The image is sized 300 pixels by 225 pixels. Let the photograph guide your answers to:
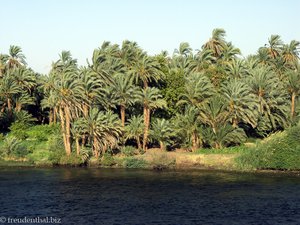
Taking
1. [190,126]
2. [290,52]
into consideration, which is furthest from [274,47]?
[190,126]

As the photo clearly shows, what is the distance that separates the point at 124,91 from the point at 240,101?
18.5 metres

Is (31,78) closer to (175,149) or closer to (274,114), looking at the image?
(175,149)

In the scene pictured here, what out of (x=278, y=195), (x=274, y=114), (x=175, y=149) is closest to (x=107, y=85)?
(x=175, y=149)

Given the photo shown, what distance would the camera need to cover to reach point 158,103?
7075cm

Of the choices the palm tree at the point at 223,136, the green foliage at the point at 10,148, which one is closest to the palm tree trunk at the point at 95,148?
the green foliage at the point at 10,148

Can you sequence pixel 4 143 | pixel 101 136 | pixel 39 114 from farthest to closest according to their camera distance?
pixel 39 114 → pixel 4 143 → pixel 101 136

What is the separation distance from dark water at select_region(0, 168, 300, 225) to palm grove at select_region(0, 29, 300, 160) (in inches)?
329

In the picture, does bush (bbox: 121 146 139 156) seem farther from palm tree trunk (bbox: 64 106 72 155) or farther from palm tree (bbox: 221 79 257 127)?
palm tree (bbox: 221 79 257 127)

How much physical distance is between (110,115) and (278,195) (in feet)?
98.6

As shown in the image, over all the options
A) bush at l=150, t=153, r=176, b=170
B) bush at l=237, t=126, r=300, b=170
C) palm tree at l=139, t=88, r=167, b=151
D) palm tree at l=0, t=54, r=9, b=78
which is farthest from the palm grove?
palm tree at l=0, t=54, r=9, b=78

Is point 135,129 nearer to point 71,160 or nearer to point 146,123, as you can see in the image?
point 146,123

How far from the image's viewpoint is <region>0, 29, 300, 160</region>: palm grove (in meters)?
66.8

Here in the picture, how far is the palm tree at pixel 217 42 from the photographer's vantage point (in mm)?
96062

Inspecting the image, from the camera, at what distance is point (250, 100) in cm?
6862
